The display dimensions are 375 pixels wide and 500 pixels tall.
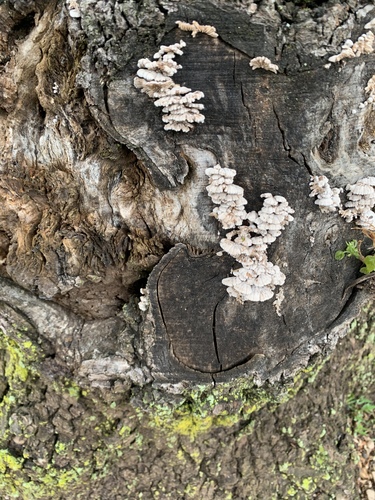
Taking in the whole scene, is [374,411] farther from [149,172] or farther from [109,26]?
[109,26]

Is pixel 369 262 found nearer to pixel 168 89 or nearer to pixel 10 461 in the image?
pixel 168 89

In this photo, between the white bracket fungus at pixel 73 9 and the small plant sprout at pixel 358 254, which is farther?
the small plant sprout at pixel 358 254

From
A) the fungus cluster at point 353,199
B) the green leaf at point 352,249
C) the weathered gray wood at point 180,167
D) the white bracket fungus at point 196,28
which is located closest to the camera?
the white bracket fungus at point 196,28

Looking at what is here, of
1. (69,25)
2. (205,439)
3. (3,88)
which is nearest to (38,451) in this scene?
(205,439)

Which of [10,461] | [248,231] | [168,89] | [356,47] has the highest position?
[168,89]

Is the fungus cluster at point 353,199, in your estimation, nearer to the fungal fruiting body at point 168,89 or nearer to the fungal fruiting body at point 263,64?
the fungal fruiting body at point 263,64

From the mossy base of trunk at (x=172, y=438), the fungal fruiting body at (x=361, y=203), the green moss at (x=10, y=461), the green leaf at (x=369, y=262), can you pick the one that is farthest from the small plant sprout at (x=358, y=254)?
the green moss at (x=10, y=461)

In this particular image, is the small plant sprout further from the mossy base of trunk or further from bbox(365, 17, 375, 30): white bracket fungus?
bbox(365, 17, 375, 30): white bracket fungus

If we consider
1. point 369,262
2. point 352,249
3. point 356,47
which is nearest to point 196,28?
point 356,47
